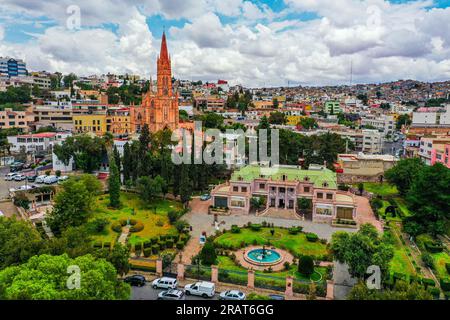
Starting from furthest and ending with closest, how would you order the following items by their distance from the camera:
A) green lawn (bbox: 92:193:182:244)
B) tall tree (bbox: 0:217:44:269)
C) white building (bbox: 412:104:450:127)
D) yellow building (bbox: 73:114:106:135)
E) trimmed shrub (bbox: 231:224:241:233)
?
1. white building (bbox: 412:104:450:127)
2. yellow building (bbox: 73:114:106:135)
3. trimmed shrub (bbox: 231:224:241:233)
4. green lawn (bbox: 92:193:182:244)
5. tall tree (bbox: 0:217:44:269)

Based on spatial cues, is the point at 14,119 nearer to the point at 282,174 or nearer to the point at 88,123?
the point at 88,123

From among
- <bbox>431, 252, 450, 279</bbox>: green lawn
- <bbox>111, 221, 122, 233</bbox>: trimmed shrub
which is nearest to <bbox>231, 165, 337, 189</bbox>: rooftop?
<bbox>431, 252, 450, 279</bbox>: green lawn

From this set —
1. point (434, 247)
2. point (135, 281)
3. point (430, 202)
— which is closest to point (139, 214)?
point (135, 281)

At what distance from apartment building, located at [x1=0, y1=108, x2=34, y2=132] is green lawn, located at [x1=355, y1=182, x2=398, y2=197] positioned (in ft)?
176

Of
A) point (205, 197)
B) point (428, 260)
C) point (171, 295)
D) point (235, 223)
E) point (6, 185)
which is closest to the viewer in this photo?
point (171, 295)

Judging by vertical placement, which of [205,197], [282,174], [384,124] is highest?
[384,124]

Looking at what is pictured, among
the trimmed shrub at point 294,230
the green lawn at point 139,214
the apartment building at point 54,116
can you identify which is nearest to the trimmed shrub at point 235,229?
the trimmed shrub at point 294,230

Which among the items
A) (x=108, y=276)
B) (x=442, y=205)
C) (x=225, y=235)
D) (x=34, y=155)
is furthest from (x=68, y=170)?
(x=442, y=205)

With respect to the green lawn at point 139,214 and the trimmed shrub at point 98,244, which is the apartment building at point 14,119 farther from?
the trimmed shrub at point 98,244

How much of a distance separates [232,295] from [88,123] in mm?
51465

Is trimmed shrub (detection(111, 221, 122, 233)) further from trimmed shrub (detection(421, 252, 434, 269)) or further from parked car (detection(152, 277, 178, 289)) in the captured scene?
trimmed shrub (detection(421, 252, 434, 269))

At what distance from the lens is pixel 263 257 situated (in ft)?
79.9

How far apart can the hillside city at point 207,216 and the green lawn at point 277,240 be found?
0.17m

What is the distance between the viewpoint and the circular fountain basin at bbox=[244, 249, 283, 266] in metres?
23.6
